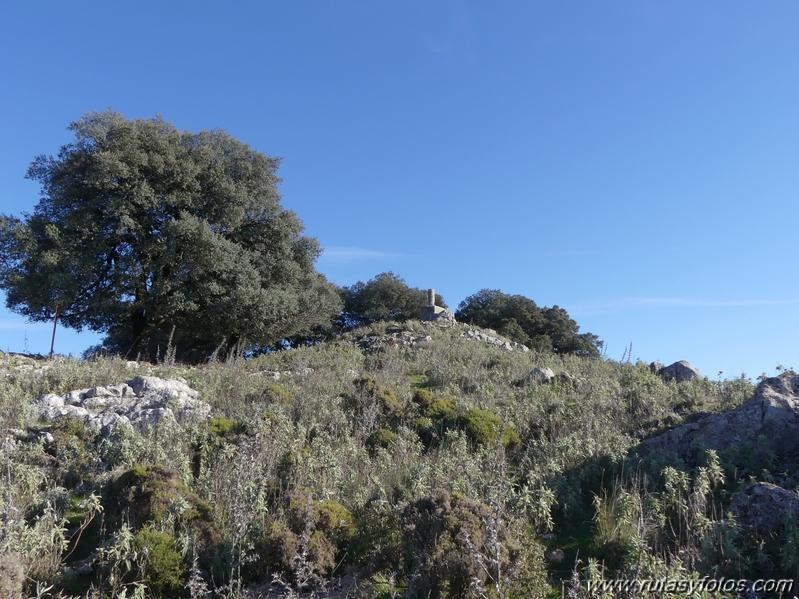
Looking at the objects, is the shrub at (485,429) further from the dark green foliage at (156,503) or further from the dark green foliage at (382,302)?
the dark green foliage at (382,302)

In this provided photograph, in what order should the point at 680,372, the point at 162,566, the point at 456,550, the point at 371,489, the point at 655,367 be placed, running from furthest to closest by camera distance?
the point at 655,367 < the point at 680,372 < the point at 371,489 < the point at 162,566 < the point at 456,550

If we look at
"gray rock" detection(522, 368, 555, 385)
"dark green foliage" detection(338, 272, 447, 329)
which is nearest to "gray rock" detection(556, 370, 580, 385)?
"gray rock" detection(522, 368, 555, 385)

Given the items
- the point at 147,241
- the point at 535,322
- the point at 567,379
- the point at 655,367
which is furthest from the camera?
the point at 535,322

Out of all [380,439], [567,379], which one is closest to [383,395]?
[380,439]

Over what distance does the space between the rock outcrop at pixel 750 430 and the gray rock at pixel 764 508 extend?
1.35 metres

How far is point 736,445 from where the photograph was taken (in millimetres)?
6512

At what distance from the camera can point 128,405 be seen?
8242mm

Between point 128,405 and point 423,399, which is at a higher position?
point 423,399

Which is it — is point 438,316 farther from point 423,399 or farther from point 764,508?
point 764,508

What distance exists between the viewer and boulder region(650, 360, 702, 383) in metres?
12.4

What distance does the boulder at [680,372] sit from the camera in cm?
1243

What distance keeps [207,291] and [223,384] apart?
982cm

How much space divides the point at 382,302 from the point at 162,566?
99.4ft

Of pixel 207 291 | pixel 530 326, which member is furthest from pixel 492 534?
pixel 530 326
